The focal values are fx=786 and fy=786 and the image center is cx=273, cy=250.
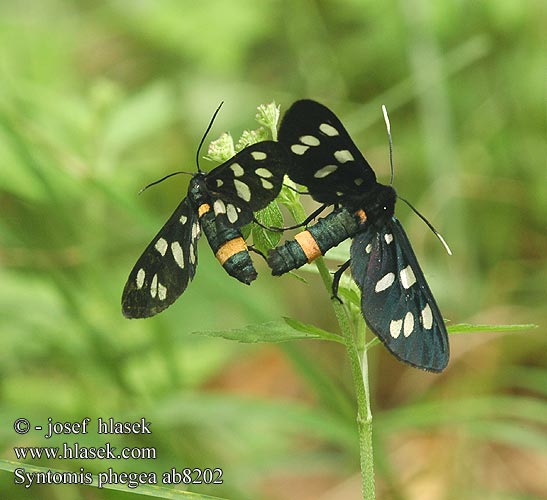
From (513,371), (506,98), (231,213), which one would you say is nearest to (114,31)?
(506,98)

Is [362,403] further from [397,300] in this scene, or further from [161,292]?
[161,292]

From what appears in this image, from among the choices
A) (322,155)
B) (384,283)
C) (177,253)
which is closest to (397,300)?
(384,283)

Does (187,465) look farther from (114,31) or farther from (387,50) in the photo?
(114,31)

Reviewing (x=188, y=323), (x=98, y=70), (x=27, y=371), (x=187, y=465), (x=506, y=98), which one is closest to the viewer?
(x=187, y=465)

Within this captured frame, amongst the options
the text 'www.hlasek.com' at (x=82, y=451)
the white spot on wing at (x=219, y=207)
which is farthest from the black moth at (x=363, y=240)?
the text 'www.hlasek.com' at (x=82, y=451)

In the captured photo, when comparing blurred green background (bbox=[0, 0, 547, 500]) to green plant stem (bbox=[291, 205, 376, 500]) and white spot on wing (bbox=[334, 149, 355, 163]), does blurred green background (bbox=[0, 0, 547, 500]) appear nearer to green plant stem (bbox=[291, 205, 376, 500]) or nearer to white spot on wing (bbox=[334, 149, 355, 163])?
green plant stem (bbox=[291, 205, 376, 500])

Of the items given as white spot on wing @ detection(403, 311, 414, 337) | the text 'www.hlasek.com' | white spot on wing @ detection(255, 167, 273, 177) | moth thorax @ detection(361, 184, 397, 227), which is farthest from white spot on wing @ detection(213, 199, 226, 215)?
the text 'www.hlasek.com'

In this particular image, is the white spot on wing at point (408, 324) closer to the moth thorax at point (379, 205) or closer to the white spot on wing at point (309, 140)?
the moth thorax at point (379, 205)
